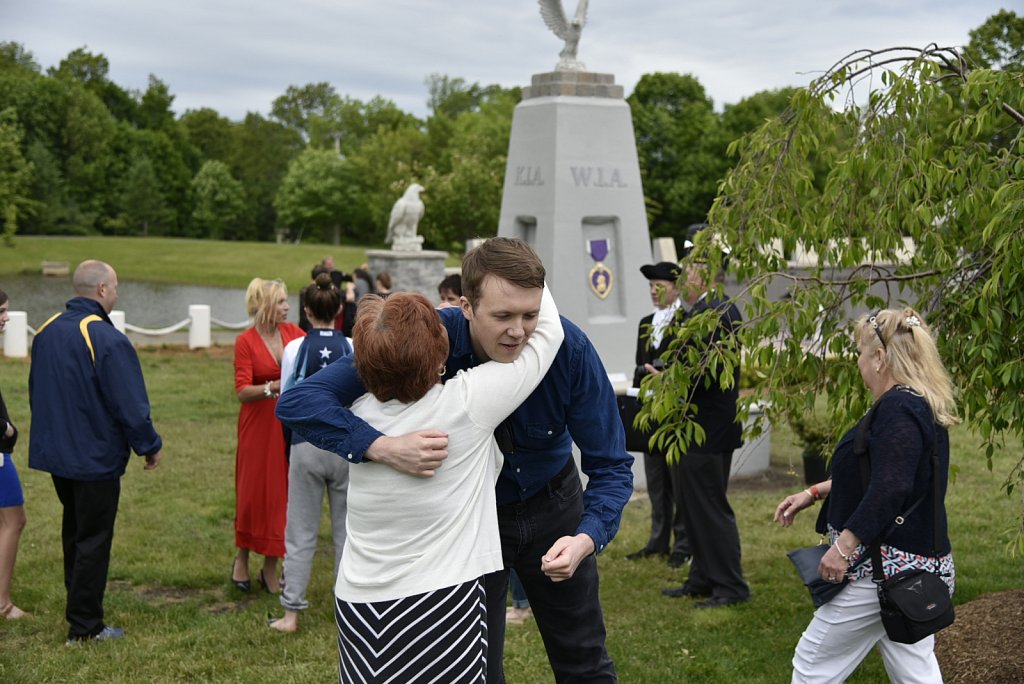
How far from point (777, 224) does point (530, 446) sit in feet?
7.23

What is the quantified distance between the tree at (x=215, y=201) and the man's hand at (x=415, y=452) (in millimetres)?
71617

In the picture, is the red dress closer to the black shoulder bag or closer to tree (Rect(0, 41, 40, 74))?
the black shoulder bag

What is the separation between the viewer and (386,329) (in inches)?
115

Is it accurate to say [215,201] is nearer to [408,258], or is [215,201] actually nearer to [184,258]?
[184,258]

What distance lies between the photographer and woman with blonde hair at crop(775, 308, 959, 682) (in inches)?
154

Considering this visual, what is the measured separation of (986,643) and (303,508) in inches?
145

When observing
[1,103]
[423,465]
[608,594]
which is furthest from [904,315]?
[1,103]

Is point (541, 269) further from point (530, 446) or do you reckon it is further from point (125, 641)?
point (125, 641)

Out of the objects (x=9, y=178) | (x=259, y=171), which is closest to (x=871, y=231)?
(x=9, y=178)

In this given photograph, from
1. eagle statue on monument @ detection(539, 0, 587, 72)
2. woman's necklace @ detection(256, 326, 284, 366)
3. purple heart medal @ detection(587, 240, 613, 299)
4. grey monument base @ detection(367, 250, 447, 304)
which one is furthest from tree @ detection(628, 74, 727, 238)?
woman's necklace @ detection(256, 326, 284, 366)

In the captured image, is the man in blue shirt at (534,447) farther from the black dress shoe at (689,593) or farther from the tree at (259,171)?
the tree at (259,171)

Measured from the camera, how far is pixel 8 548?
20.8 ft

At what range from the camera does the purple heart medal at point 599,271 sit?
34.7ft

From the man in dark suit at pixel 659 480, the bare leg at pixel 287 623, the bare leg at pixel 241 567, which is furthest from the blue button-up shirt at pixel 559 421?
the bare leg at pixel 241 567
